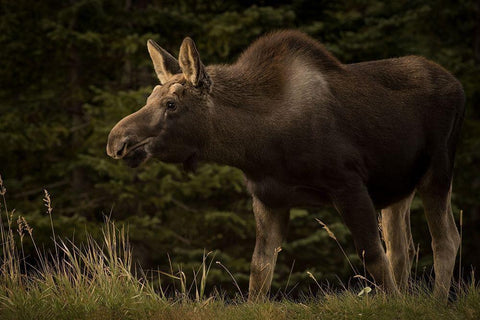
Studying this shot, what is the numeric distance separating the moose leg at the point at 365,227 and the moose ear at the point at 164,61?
1644mm

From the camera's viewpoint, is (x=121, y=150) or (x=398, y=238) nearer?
(x=121, y=150)

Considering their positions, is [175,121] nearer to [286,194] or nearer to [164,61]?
[164,61]

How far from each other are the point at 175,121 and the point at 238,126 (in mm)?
497

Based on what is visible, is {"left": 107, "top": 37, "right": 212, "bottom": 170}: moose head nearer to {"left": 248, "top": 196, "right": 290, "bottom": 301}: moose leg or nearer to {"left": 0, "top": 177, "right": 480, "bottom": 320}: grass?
{"left": 248, "top": 196, "right": 290, "bottom": 301}: moose leg

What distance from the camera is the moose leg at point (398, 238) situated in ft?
21.2

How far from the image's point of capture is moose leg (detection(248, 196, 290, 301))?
18.9 ft

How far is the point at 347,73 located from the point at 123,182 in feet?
20.9

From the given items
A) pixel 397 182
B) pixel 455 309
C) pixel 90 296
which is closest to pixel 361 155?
pixel 397 182

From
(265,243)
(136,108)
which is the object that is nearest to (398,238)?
(265,243)

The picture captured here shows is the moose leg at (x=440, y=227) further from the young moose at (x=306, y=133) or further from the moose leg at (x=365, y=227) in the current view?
the moose leg at (x=365, y=227)

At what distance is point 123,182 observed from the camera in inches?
457

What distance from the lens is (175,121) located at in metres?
5.39

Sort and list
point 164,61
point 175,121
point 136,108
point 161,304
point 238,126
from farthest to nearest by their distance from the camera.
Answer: point 136,108, point 164,61, point 238,126, point 175,121, point 161,304

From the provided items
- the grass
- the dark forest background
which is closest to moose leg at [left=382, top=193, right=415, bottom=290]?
the grass
